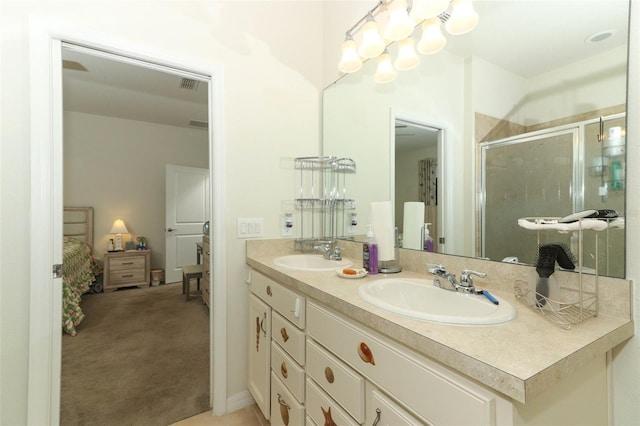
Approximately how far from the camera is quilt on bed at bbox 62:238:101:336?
2469 millimetres

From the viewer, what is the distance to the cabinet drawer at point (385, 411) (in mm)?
675

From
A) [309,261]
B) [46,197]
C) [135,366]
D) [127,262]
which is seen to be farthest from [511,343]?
[127,262]

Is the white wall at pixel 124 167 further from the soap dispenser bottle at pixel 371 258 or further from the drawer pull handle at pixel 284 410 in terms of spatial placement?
the soap dispenser bottle at pixel 371 258

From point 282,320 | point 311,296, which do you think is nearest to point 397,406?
point 311,296

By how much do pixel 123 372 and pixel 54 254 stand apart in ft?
3.81

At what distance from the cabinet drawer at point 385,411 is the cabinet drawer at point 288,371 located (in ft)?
1.29

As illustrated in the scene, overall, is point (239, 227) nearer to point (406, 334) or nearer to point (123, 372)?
point (406, 334)

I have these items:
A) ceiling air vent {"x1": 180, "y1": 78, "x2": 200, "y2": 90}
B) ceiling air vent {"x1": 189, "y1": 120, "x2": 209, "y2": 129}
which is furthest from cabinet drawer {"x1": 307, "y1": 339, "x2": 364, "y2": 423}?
ceiling air vent {"x1": 189, "y1": 120, "x2": 209, "y2": 129}

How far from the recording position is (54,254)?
4.19ft

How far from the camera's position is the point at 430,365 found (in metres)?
0.62

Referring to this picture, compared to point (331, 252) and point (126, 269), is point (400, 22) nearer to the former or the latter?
point (331, 252)

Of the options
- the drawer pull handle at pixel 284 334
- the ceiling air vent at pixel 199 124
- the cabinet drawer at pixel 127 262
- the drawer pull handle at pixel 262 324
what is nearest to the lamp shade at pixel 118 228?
the cabinet drawer at pixel 127 262

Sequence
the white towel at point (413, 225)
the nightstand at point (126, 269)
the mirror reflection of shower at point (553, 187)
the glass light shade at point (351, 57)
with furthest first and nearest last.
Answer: the nightstand at point (126, 269), the glass light shade at point (351, 57), the white towel at point (413, 225), the mirror reflection of shower at point (553, 187)

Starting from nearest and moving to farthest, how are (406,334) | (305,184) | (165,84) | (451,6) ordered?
1. (406,334)
2. (451,6)
3. (305,184)
4. (165,84)
